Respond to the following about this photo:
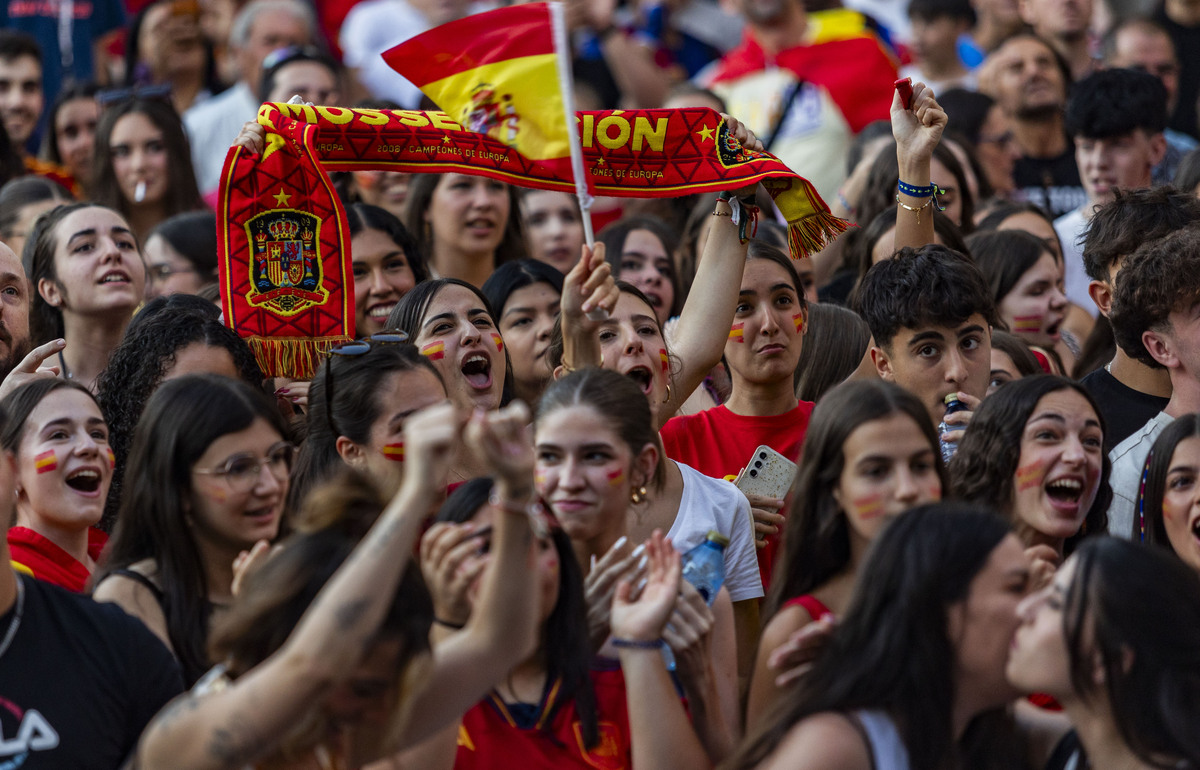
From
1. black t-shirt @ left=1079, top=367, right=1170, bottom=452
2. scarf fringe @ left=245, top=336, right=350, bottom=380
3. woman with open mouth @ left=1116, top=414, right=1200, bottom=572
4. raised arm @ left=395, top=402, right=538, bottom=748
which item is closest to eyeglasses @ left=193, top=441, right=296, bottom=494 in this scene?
raised arm @ left=395, top=402, right=538, bottom=748

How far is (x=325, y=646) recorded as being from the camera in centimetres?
283

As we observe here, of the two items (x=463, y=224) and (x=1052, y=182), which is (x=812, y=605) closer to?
(x=463, y=224)

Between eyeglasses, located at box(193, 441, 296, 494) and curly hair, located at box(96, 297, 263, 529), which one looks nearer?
eyeglasses, located at box(193, 441, 296, 494)

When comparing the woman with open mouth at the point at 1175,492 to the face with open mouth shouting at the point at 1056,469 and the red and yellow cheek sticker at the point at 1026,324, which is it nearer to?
the face with open mouth shouting at the point at 1056,469

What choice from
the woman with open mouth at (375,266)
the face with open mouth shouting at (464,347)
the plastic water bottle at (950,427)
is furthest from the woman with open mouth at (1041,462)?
the woman with open mouth at (375,266)

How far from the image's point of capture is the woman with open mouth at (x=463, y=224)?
6.81 m

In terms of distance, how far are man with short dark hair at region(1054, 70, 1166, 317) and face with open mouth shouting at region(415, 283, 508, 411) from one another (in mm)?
2958

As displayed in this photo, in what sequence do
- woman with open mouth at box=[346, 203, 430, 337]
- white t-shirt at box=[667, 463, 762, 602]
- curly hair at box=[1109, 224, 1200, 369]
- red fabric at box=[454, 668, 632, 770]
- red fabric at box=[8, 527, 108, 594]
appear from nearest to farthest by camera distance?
red fabric at box=[454, 668, 632, 770], red fabric at box=[8, 527, 108, 594], white t-shirt at box=[667, 463, 762, 602], curly hair at box=[1109, 224, 1200, 369], woman with open mouth at box=[346, 203, 430, 337]

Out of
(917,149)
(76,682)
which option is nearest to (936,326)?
(917,149)

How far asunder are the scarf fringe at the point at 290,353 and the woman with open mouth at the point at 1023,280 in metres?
2.75

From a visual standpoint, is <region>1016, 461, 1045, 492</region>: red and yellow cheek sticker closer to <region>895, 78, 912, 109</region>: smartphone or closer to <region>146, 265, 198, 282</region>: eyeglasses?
<region>895, 78, 912, 109</region>: smartphone

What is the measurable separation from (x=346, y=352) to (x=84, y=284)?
1.77 meters

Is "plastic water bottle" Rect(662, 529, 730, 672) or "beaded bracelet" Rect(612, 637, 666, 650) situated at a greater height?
"plastic water bottle" Rect(662, 529, 730, 672)

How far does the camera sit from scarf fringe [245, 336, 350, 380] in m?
5.38
